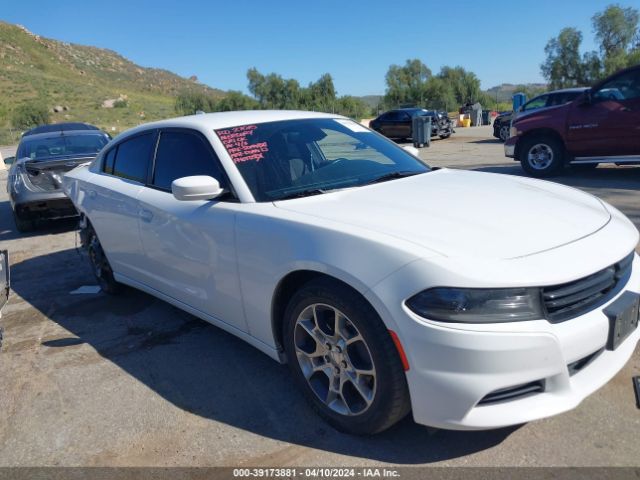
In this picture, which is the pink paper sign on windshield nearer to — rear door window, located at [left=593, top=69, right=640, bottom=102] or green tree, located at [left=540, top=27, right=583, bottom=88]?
Answer: rear door window, located at [left=593, top=69, right=640, bottom=102]

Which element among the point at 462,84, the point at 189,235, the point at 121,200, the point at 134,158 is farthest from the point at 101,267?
the point at 462,84

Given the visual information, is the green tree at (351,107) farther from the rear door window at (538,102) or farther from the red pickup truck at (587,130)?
the red pickup truck at (587,130)

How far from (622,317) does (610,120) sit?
23.4 ft

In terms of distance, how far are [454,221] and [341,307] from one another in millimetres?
675

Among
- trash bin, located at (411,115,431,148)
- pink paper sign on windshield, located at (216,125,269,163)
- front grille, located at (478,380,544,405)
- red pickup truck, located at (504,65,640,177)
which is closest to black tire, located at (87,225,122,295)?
pink paper sign on windshield, located at (216,125,269,163)

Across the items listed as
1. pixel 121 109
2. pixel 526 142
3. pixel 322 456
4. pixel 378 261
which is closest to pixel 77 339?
pixel 322 456

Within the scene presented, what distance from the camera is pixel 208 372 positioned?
10.6 feet

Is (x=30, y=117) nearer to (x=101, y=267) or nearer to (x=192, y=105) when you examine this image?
(x=192, y=105)

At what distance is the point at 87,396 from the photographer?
3.09m

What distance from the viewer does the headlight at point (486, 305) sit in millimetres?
1979

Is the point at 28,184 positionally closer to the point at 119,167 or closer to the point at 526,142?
the point at 119,167

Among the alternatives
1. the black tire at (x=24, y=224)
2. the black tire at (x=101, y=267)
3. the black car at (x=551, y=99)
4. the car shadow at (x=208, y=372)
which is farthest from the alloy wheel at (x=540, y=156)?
the black tire at (x=24, y=224)

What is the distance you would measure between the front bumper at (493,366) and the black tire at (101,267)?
3337 millimetres

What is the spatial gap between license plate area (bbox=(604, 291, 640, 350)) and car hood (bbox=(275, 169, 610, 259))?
0.34m
